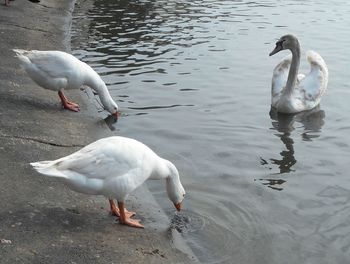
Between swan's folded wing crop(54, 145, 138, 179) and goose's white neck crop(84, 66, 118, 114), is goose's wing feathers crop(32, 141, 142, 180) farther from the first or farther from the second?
goose's white neck crop(84, 66, 118, 114)

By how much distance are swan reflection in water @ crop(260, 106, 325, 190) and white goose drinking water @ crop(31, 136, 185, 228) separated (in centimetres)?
228

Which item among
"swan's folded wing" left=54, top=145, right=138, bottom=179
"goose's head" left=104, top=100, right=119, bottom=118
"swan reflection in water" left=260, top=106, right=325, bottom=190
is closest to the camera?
"swan's folded wing" left=54, top=145, right=138, bottom=179

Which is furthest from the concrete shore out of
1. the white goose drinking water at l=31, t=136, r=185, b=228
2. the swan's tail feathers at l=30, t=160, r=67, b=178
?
the swan's tail feathers at l=30, t=160, r=67, b=178

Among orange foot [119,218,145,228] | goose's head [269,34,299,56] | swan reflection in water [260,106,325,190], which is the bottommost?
swan reflection in water [260,106,325,190]

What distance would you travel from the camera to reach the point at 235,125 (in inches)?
328

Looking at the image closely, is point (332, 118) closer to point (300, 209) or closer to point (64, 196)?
point (300, 209)

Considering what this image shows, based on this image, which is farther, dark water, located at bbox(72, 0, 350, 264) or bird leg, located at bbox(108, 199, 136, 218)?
dark water, located at bbox(72, 0, 350, 264)

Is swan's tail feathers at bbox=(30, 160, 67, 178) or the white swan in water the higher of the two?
swan's tail feathers at bbox=(30, 160, 67, 178)

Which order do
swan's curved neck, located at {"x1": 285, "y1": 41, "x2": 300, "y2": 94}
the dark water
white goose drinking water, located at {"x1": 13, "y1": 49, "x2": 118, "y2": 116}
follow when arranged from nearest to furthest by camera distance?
the dark water
white goose drinking water, located at {"x1": 13, "y1": 49, "x2": 118, "y2": 116}
swan's curved neck, located at {"x1": 285, "y1": 41, "x2": 300, "y2": 94}

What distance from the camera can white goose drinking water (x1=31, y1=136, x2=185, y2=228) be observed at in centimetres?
445

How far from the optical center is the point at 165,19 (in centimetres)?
1611

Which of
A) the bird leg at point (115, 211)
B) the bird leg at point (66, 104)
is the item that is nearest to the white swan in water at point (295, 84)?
the bird leg at point (66, 104)

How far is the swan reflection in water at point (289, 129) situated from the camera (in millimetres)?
7035

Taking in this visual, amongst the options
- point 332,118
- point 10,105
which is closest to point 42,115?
point 10,105
